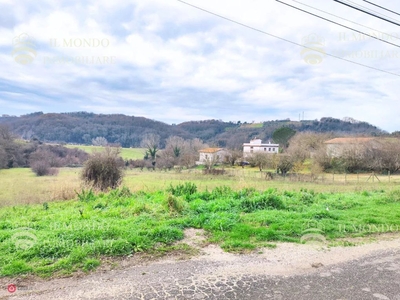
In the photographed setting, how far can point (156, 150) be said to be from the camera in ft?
182

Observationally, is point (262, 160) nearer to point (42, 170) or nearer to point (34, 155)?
point (42, 170)

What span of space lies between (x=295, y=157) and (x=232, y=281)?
121ft

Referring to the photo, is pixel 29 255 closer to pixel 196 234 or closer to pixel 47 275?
pixel 47 275

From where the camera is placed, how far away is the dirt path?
→ 10.8 feet

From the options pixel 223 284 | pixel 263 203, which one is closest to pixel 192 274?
A: pixel 223 284

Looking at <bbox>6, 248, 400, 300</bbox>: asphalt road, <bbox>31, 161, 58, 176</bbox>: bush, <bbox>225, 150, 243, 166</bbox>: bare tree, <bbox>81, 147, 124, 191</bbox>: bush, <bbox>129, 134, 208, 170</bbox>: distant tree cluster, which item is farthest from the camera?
<bbox>225, 150, 243, 166</bbox>: bare tree

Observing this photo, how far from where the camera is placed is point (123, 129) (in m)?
71.9
